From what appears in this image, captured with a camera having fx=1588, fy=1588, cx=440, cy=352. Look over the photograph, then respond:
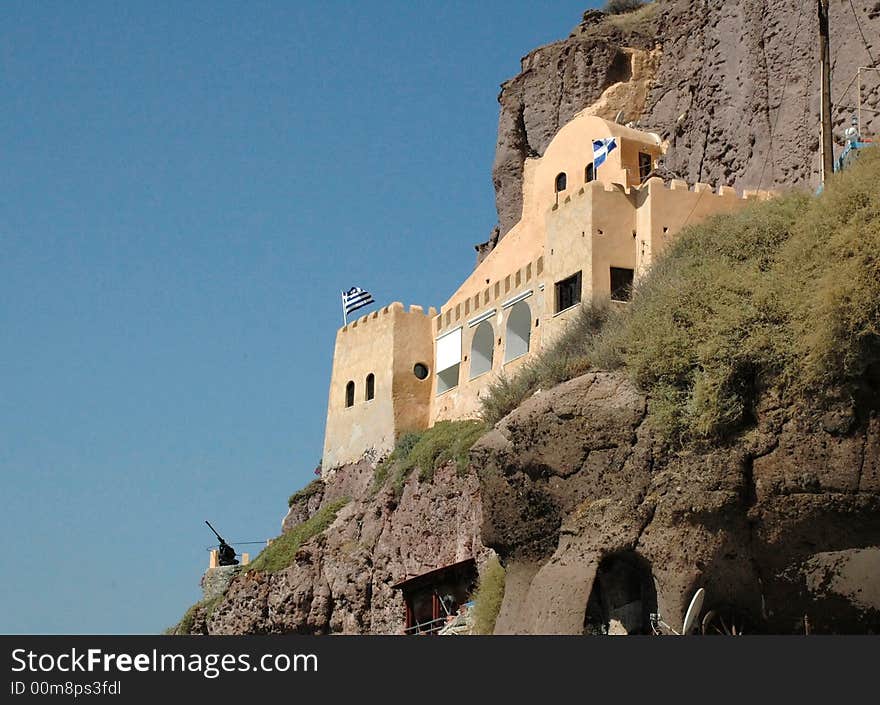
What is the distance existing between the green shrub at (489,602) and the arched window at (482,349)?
11798 millimetres

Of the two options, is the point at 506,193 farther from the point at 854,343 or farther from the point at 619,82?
the point at 854,343

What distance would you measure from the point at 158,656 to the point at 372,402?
95.5 ft

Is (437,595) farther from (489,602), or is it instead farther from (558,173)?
(558,173)

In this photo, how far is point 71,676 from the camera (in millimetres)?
16516

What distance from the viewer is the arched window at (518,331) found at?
3909 centimetres

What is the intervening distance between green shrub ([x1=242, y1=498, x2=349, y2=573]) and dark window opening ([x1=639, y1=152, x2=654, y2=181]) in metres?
12.6

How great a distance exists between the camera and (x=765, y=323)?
23.4 m

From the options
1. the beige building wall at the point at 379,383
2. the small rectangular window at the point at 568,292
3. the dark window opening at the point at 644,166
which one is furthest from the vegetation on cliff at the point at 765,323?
the beige building wall at the point at 379,383

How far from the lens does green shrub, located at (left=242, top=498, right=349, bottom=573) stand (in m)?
43.9

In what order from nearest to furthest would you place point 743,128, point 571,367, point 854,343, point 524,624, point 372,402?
point 854,343
point 524,624
point 571,367
point 743,128
point 372,402

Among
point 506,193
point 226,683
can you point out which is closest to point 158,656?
point 226,683

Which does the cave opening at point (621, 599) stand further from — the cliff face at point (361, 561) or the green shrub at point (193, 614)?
the green shrub at point (193, 614)

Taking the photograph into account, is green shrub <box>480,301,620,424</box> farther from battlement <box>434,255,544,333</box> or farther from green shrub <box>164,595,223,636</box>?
green shrub <box>164,595,223,636</box>

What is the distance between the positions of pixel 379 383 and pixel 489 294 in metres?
5.63
